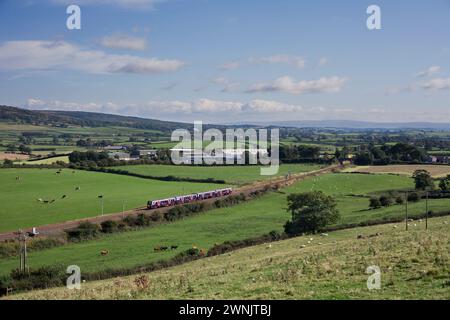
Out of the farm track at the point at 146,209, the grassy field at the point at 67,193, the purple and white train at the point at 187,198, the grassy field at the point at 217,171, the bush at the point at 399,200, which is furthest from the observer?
the grassy field at the point at 217,171

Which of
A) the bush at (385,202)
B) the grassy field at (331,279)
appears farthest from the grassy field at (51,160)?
the grassy field at (331,279)

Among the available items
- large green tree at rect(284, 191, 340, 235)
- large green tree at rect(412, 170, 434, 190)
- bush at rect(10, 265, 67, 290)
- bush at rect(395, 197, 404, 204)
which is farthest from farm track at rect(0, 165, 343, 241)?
bush at rect(395, 197, 404, 204)

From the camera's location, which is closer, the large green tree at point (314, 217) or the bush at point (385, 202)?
the large green tree at point (314, 217)

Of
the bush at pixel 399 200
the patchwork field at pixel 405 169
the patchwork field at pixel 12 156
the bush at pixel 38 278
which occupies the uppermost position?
the patchwork field at pixel 12 156

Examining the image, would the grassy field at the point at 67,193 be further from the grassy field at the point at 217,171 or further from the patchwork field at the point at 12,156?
the patchwork field at the point at 12,156

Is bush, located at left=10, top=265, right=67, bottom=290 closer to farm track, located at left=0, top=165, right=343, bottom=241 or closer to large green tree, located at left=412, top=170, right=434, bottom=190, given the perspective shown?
farm track, located at left=0, top=165, right=343, bottom=241
